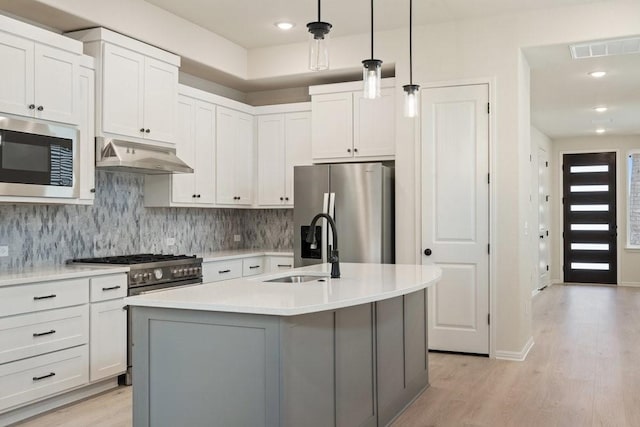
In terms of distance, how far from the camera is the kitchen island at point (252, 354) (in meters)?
2.38

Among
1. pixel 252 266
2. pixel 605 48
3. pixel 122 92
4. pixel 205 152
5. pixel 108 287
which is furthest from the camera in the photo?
pixel 252 266

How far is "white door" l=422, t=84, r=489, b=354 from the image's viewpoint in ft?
16.5

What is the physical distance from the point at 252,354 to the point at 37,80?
2.40 meters

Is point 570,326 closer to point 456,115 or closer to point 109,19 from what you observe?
point 456,115

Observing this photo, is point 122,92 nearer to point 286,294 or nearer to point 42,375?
point 42,375

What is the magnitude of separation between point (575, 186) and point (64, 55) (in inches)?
371

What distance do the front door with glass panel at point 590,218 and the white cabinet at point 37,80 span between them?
9.32 m

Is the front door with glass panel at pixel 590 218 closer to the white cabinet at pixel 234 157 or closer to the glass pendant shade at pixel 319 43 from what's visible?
the white cabinet at pixel 234 157

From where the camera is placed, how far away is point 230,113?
582 cm

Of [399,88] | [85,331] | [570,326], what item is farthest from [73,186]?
[570,326]

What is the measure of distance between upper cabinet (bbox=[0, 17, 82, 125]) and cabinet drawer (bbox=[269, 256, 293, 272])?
245 cm

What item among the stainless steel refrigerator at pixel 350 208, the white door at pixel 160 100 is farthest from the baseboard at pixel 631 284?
the white door at pixel 160 100

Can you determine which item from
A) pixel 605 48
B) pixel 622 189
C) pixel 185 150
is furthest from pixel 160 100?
pixel 622 189

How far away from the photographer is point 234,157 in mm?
5848
